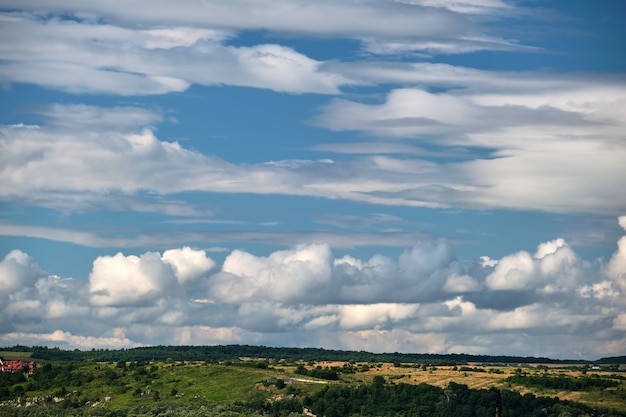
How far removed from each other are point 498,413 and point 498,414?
0.55ft

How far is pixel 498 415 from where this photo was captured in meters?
91.3

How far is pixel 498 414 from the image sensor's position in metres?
91.0

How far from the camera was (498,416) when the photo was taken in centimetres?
9150

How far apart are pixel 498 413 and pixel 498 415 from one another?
51 centimetres

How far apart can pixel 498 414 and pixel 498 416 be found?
0.58 m

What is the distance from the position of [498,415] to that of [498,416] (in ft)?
0.74

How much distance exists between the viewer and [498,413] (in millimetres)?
90875

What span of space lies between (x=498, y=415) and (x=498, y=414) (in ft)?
1.15
